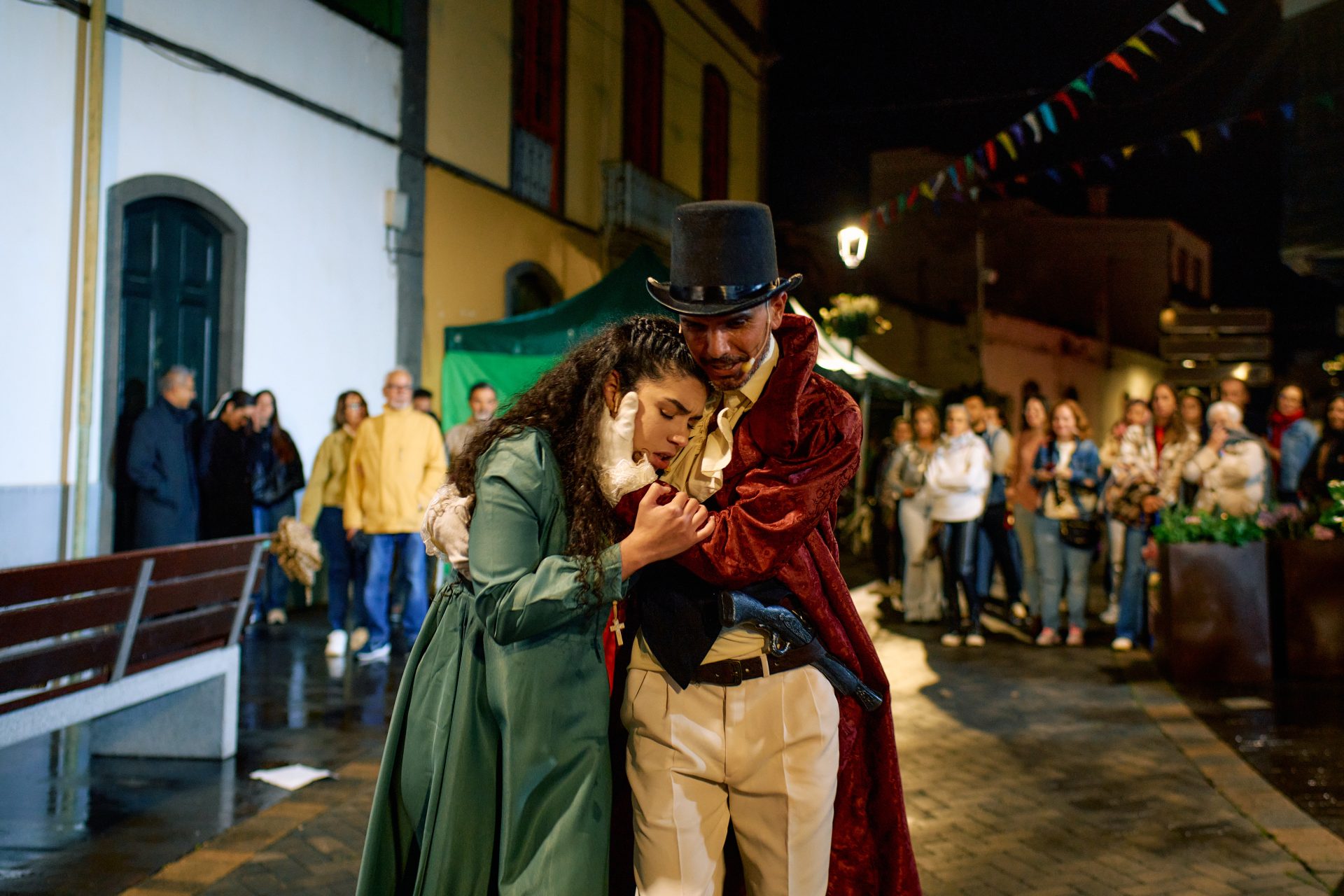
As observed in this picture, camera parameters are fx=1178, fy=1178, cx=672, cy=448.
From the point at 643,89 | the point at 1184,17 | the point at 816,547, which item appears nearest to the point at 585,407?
the point at 816,547

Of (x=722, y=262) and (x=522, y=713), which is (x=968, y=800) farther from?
(x=722, y=262)

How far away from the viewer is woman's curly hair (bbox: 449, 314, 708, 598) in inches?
94.8

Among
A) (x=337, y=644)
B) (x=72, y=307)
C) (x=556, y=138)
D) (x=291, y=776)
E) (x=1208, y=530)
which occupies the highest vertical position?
(x=556, y=138)

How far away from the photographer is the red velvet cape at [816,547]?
7.45 ft

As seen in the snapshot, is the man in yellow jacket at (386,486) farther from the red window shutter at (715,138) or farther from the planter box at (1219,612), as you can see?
the red window shutter at (715,138)

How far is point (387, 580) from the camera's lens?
8328mm

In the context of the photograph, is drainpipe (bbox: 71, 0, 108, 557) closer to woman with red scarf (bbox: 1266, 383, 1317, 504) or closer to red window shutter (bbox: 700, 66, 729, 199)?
woman with red scarf (bbox: 1266, 383, 1317, 504)

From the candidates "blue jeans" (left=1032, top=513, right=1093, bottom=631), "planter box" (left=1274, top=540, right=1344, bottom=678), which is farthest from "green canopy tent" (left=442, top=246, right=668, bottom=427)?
"planter box" (left=1274, top=540, right=1344, bottom=678)

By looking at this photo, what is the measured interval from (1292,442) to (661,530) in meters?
8.72

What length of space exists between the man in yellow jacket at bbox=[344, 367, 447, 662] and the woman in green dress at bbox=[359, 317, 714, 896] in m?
5.79

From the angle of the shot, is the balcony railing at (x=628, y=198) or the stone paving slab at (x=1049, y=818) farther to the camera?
the balcony railing at (x=628, y=198)

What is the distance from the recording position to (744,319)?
230 cm

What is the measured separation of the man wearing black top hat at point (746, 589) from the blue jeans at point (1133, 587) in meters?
7.26

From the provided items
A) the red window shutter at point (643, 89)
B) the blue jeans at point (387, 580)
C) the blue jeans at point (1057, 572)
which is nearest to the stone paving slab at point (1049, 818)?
the blue jeans at point (1057, 572)
